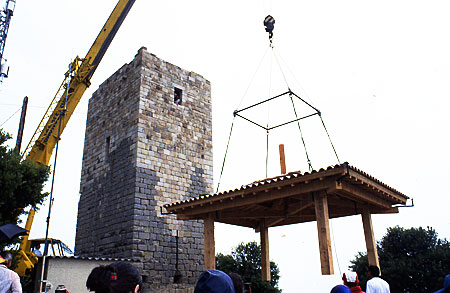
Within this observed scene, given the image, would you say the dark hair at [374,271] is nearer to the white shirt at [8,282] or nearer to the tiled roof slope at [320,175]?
the tiled roof slope at [320,175]

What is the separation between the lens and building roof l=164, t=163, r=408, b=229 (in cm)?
719

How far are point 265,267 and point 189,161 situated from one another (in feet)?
18.3

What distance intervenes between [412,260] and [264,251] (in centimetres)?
1708

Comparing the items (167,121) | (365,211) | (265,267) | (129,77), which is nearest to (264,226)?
(265,267)

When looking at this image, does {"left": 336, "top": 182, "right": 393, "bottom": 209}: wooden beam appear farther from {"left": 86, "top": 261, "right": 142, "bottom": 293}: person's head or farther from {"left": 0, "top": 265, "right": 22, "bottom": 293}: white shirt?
{"left": 86, "top": 261, "right": 142, "bottom": 293}: person's head

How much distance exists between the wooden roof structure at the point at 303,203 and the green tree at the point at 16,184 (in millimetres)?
5459

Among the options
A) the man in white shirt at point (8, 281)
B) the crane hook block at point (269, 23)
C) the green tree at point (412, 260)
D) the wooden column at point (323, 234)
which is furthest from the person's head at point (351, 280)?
the green tree at point (412, 260)

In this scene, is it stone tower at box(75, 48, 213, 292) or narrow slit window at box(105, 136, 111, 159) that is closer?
stone tower at box(75, 48, 213, 292)

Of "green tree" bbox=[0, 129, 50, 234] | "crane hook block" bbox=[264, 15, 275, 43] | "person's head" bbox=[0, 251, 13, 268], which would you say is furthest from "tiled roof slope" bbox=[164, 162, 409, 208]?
"green tree" bbox=[0, 129, 50, 234]

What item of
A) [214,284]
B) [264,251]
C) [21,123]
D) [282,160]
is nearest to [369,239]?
[282,160]

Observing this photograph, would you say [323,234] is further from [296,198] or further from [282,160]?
[282,160]

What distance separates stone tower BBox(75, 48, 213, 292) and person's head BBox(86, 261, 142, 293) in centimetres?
1008

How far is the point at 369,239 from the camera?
27.6 ft

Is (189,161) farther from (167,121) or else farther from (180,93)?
(180,93)
